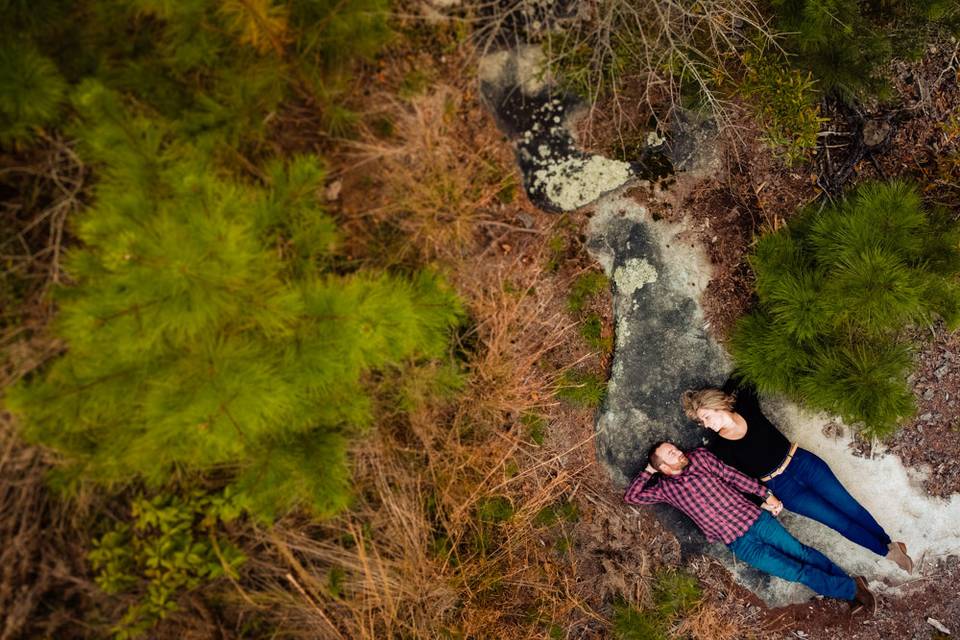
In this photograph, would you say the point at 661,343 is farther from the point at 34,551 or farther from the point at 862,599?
the point at 34,551

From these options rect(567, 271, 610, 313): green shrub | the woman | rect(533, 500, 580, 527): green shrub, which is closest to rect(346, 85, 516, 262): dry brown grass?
rect(567, 271, 610, 313): green shrub

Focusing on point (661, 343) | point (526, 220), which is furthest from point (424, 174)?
point (661, 343)

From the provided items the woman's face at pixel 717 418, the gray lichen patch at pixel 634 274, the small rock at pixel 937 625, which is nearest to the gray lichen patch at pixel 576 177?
the gray lichen patch at pixel 634 274

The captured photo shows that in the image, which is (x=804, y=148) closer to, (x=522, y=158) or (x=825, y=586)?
(x=522, y=158)

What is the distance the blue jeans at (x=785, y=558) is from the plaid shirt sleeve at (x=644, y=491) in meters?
0.54

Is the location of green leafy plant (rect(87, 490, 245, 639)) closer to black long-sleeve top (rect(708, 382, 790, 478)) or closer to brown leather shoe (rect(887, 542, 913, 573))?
black long-sleeve top (rect(708, 382, 790, 478))

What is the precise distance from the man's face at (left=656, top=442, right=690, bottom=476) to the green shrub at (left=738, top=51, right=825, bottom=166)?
176cm

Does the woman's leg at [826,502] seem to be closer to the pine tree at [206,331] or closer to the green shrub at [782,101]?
the green shrub at [782,101]

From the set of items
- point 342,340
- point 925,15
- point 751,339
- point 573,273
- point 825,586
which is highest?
point 925,15

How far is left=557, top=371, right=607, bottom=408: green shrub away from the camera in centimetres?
331

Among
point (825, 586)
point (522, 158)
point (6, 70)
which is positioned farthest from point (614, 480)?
point (6, 70)

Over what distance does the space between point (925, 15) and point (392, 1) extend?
8.76ft

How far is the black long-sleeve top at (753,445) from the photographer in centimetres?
321

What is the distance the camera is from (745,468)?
10.6 ft
